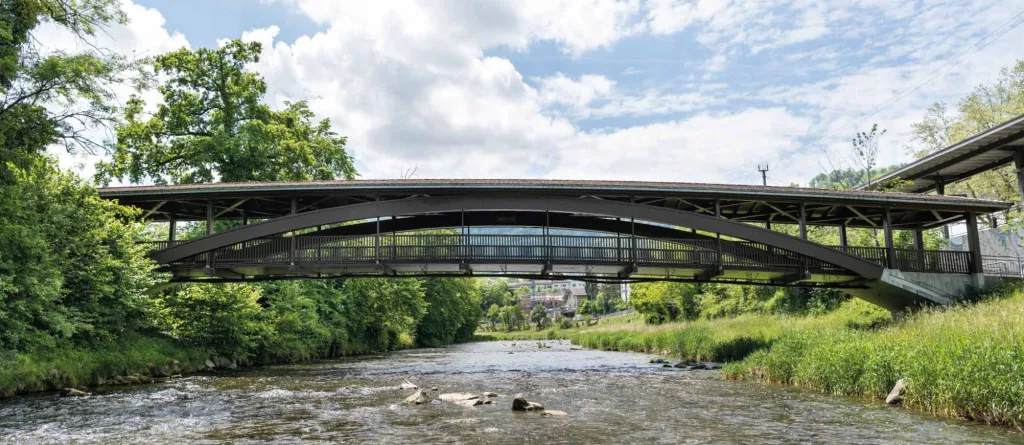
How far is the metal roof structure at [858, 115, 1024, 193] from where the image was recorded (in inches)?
1065

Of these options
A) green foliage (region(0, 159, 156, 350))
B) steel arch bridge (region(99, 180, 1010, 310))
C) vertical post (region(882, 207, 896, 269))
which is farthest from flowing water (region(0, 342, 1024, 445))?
vertical post (region(882, 207, 896, 269))

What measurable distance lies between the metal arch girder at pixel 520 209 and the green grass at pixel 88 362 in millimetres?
3133

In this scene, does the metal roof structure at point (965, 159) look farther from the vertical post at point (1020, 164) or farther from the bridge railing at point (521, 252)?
the bridge railing at point (521, 252)

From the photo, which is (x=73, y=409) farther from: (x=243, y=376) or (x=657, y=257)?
(x=657, y=257)

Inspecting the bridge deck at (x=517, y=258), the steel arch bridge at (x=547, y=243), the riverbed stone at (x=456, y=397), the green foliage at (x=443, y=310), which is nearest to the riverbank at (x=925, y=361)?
the steel arch bridge at (x=547, y=243)

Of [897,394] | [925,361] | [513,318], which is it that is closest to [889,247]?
[897,394]

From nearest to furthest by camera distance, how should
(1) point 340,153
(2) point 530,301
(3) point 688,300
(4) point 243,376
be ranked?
(4) point 243,376 → (1) point 340,153 → (3) point 688,300 → (2) point 530,301

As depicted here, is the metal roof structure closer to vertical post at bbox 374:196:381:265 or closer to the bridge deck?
the bridge deck

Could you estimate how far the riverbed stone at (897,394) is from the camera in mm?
12109

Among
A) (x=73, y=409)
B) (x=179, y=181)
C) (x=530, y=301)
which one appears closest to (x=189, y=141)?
(x=179, y=181)

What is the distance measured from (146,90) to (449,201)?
31.8 feet

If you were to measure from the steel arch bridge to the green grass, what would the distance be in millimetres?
2732

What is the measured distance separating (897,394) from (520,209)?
12.6 meters

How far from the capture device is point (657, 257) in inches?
851
